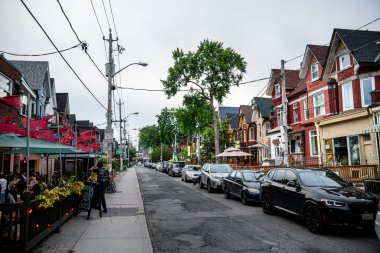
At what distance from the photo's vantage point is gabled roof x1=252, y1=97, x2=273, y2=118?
36344 mm

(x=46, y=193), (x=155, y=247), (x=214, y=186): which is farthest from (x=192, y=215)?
(x=214, y=186)

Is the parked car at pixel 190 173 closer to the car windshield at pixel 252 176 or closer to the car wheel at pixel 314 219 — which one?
the car windshield at pixel 252 176

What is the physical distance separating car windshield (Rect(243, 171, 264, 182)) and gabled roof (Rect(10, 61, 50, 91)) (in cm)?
2133

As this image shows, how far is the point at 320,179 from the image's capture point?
8508 millimetres

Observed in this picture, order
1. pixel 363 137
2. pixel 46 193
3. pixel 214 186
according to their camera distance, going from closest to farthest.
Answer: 1. pixel 46 193
2. pixel 214 186
3. pixel 363 137

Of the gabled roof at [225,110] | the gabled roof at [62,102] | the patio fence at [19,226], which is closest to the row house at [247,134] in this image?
the gabled roof at [225,110]

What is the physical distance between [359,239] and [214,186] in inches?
415

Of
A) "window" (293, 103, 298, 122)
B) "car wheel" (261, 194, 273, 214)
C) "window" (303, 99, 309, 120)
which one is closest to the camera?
"car wheel" (261, 194, 273, 214)

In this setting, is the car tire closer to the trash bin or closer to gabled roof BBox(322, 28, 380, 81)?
the trash bin

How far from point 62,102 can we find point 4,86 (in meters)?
22.8

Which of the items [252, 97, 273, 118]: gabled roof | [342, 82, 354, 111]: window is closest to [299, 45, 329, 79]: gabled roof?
[342, 82, 354, 111]: window

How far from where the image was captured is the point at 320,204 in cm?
727

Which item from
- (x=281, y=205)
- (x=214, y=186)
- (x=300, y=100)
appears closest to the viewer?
(x=281, y=205)

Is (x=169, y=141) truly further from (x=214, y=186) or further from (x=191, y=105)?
(x=214, y=186)
